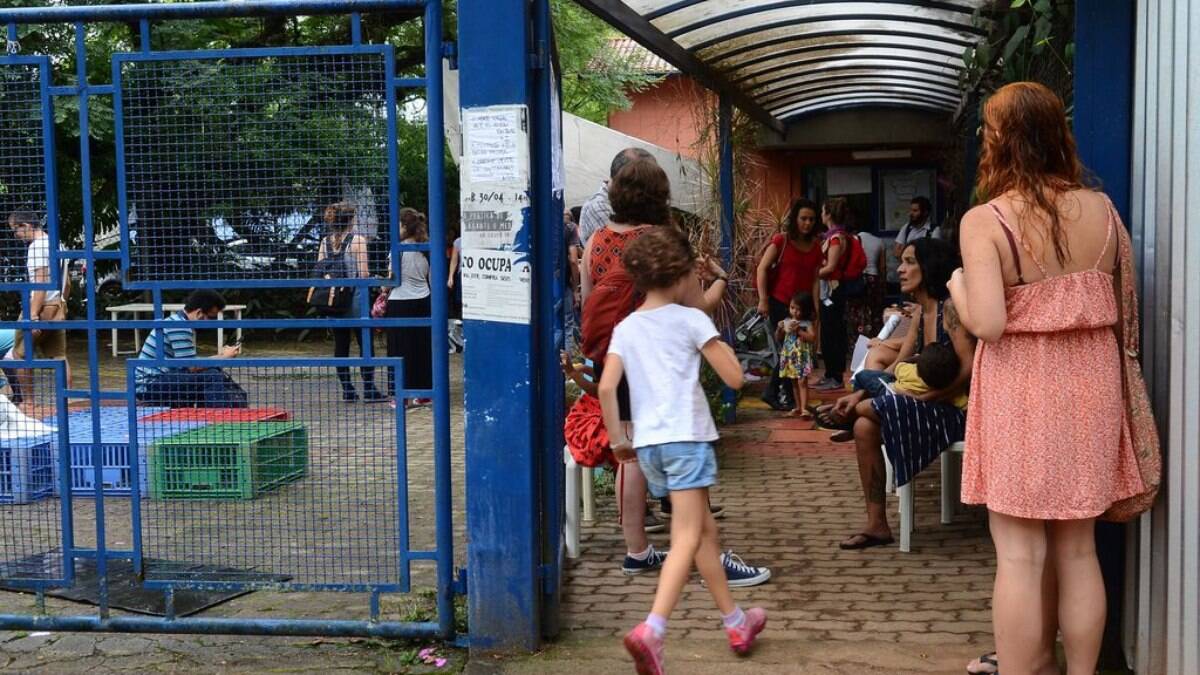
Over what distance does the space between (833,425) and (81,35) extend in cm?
376

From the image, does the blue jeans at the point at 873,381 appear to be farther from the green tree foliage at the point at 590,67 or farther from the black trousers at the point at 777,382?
the green tree foliage at the point at 590,67

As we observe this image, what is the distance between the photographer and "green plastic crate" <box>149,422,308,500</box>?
16.2 ft

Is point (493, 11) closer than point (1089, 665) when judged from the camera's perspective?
No

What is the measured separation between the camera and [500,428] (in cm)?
434

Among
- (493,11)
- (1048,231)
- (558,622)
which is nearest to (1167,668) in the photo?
(1048,231)

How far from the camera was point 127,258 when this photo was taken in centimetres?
442

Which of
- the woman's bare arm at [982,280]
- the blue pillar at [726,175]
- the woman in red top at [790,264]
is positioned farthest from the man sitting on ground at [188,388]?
the woman in red top at [790,264]

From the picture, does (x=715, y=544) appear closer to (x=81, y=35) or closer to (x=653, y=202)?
(x=653, y=202)

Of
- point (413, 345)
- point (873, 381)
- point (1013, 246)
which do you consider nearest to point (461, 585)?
point (1013, 246)

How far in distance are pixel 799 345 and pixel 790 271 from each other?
30.4 inches

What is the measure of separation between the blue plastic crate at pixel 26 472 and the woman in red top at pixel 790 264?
6.22m

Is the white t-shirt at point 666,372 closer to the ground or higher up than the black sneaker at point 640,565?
higher up

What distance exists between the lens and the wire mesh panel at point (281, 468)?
4.54 metres

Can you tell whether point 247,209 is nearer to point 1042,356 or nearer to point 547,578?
point 547,578
